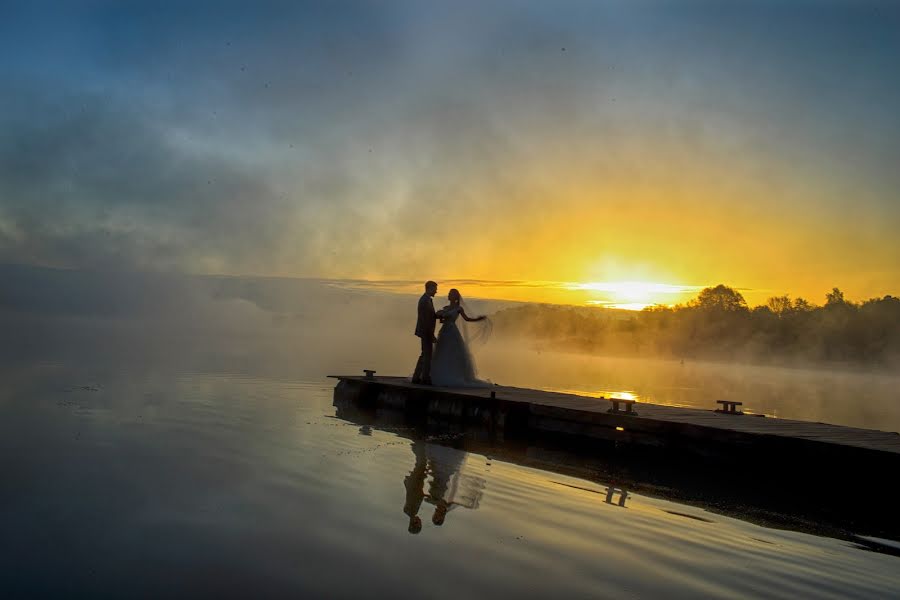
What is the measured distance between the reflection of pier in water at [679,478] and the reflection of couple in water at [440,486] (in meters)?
0.02

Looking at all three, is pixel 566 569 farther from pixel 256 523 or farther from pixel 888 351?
pixel 888 351

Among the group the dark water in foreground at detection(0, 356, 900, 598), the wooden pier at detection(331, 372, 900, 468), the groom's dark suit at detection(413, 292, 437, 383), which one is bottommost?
the dark water in foreground at detection(0, 356, 900, 598)

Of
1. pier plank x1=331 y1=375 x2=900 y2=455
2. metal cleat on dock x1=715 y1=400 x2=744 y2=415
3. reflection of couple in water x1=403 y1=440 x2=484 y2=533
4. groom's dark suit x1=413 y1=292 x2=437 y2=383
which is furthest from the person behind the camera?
groom's dark suit x1=413 y1=292 x2=437 y2=383

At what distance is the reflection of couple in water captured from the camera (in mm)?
10898

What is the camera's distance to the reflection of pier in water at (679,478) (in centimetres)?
1161

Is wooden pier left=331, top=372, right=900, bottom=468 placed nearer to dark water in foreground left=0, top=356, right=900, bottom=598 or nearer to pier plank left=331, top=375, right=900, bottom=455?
pier plank left=331, top=375, right=900, bottom=455

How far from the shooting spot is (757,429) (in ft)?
50.6

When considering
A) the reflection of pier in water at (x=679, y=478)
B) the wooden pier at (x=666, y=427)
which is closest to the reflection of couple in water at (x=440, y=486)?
the reflection of pier in water at (x=679, y=478)

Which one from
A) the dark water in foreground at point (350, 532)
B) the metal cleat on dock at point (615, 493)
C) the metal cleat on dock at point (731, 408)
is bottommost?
the dark water in foreground at point (350, 532)

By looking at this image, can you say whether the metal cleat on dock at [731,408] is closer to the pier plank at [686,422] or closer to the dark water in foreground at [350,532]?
the pier plank at [686,422]

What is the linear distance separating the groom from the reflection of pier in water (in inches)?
117

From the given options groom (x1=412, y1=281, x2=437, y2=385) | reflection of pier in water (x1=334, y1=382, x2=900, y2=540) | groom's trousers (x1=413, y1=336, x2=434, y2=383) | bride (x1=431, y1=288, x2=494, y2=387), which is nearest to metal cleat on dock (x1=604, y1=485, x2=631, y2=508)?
reflection of pier in water (x1=334, y1=382, x2=900, y2=540)

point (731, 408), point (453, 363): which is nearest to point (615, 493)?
point (731, 408)

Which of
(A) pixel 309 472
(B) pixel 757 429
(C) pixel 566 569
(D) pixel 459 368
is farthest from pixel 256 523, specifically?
(D) pixel 459 368
